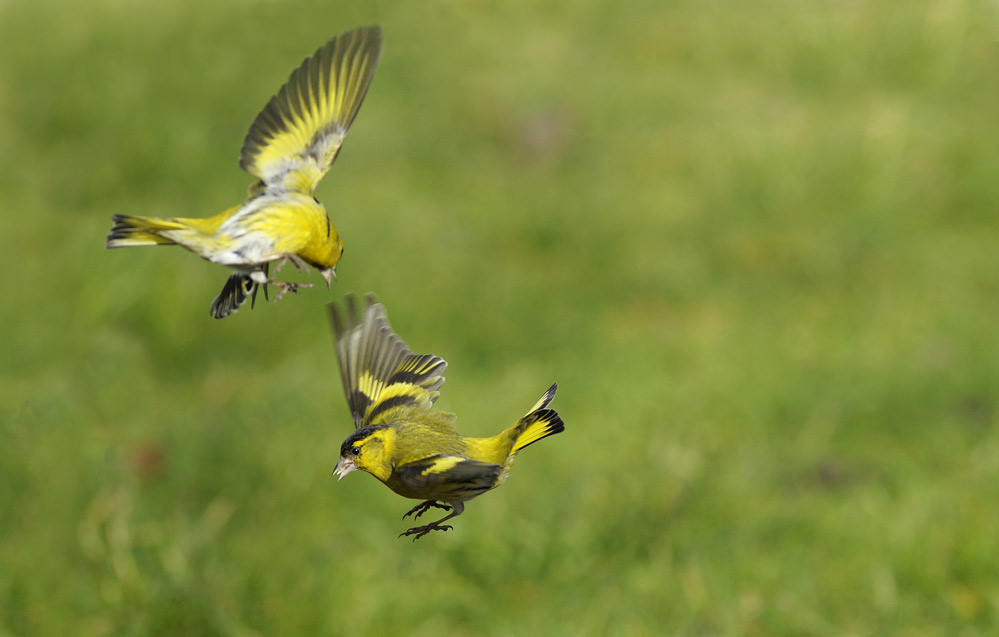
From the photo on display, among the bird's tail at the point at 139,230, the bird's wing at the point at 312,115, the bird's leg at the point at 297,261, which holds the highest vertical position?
the bird's wing at the point at 312,115

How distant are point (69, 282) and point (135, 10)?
405 cm

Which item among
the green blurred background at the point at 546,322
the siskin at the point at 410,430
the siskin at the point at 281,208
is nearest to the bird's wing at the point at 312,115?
the siskin at the point at 281,208

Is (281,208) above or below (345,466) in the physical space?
above

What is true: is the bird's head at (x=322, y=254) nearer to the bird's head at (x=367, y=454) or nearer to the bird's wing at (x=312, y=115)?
the bird's wing at (x=312, y=115)

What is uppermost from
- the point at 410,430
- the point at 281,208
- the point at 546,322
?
the point at 546,322

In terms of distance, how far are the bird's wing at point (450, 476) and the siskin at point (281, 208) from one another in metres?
0.19

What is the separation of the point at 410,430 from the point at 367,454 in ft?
0.26

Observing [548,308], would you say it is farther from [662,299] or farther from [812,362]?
[812,362]

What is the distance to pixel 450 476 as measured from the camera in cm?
85

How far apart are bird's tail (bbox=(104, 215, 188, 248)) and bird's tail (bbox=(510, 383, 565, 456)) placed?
0.35 metres

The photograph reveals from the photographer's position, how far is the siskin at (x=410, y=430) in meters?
0.87

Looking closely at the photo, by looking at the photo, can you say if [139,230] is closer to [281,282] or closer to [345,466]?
[281,282]

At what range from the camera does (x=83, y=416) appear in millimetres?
7262

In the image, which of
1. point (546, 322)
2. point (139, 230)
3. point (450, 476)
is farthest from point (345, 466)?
point (546, 322)
